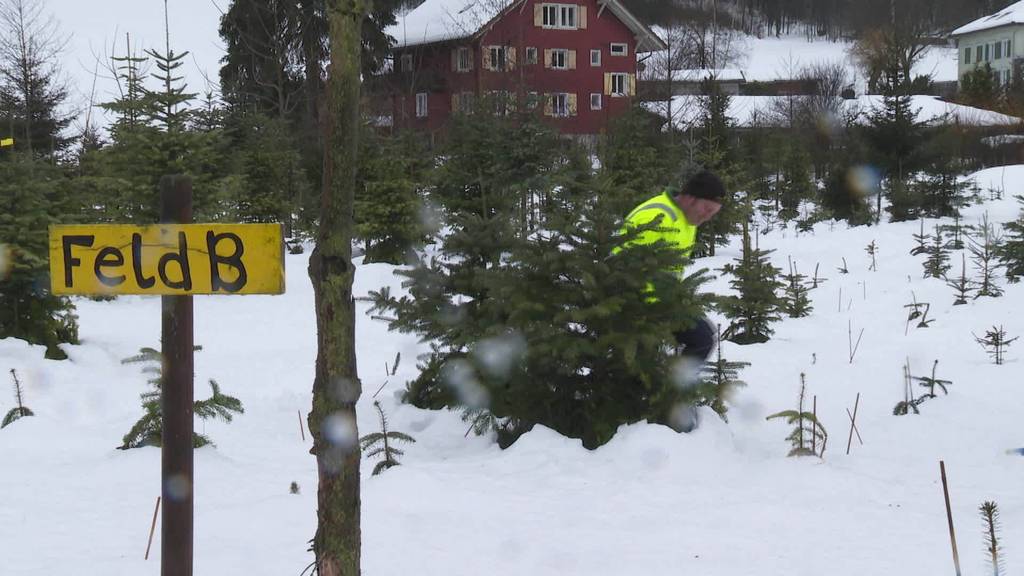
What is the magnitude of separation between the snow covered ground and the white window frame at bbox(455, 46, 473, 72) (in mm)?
28491

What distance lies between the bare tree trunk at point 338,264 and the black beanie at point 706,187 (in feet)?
10.0

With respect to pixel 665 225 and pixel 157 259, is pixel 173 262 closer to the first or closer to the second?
pixel 157 259

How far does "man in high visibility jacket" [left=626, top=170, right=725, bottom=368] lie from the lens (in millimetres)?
5574

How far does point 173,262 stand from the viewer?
2.81 meters

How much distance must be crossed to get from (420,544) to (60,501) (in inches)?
78.7

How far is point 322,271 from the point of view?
2.85 metres

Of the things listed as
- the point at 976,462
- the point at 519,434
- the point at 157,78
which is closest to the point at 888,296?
the point at 976,462

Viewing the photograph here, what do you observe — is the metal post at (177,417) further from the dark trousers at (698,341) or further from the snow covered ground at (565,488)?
the dark trousers at (698,341)

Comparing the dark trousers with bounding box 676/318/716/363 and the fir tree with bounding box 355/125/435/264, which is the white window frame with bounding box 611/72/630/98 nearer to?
the fir tree with bounding box 355/125/435/264

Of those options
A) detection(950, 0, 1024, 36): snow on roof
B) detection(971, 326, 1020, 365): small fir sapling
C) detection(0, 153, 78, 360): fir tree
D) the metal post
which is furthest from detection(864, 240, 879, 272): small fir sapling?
detection(950, 0, 1024, 36): snow on roof

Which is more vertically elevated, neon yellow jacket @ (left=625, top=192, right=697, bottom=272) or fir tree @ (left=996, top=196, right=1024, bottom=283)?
neon yellow jacket @ (left=625, top=192, right=697, bottom=272)

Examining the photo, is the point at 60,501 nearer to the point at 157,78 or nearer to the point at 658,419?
the point at 658,419

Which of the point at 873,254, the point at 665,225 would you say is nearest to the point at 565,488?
the point at 665,225

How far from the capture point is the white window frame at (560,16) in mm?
38938
